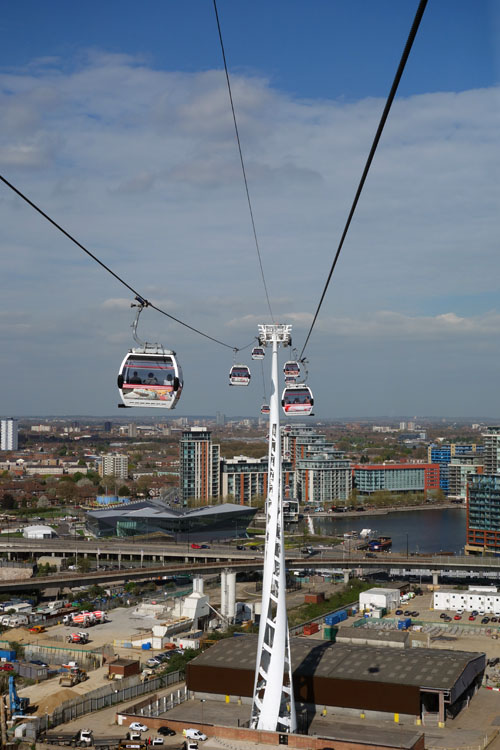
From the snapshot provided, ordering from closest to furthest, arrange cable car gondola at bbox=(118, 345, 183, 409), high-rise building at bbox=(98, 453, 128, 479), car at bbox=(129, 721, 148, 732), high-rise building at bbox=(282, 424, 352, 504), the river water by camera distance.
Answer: cable car gondola at bbox=(118, 345, 183, 409) → car at bbox=(129, 721, 148, 732) → the river water → high-rise building at bbox=(282, 424, 352, 504) → high-rise building at bbox=(98, 453, 128, 479)

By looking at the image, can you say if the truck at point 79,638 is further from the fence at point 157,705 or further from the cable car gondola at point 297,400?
the cable car gondola at point 297,400

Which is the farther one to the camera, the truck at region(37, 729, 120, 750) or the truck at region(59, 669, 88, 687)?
the truck at region(59, 669, 88, 687)

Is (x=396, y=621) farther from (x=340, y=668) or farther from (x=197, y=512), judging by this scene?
(x=197, y=512)

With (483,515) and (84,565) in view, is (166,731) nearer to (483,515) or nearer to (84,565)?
(84,565)

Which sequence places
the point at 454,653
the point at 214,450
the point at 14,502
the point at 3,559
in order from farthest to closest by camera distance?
the point at 14,502 → the point at 214,450 → the point at 3,559 → the point at 454,653

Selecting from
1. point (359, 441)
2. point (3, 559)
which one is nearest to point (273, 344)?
point (3, 559)

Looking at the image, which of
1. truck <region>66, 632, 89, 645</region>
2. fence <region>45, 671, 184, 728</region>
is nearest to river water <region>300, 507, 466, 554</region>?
truck <region>66, 632, 89, 645</region>

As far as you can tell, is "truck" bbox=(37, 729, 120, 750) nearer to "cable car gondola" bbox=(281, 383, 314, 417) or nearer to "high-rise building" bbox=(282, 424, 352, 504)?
"cable car gondola" bbox=(281, 383, 314, 417)
